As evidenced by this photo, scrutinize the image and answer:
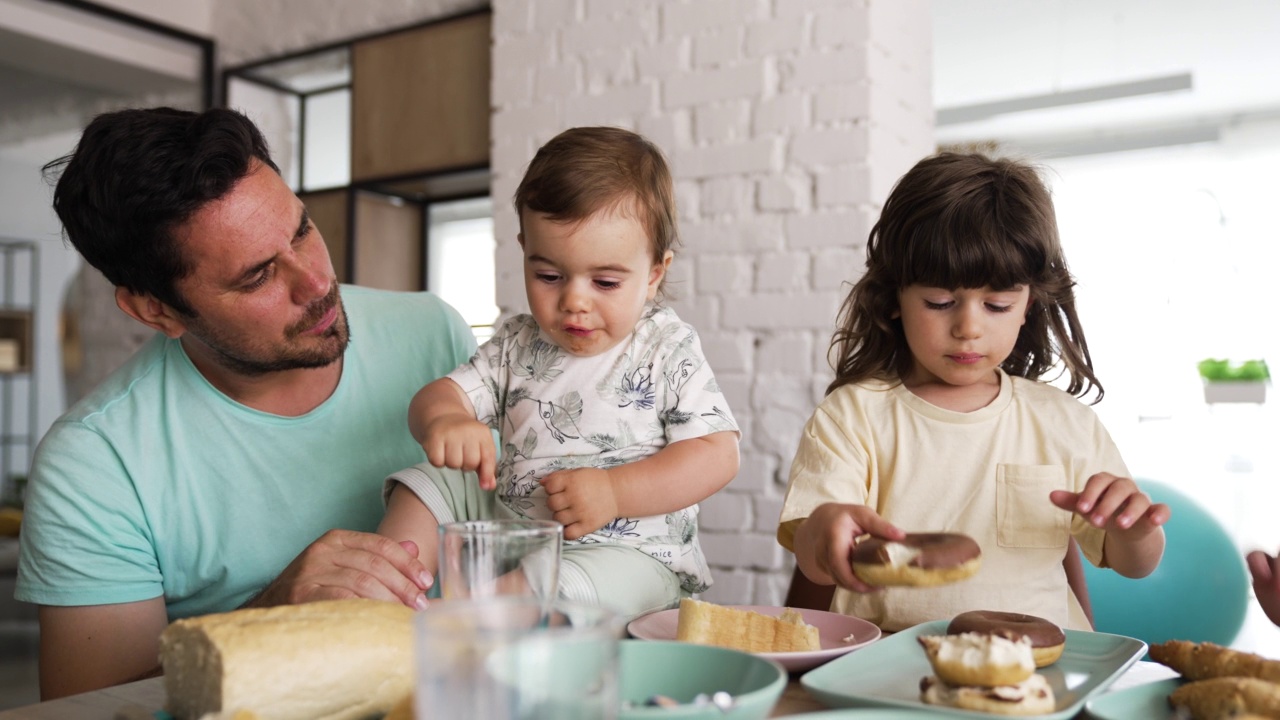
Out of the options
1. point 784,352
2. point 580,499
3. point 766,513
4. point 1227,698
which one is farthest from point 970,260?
point 766,513

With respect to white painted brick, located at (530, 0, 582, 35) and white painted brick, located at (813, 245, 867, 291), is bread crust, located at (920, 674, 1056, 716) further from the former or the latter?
white painted brick, located at (530, 0, 582, 35)

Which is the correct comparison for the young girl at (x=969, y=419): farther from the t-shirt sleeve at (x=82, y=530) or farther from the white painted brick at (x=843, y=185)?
the white painted brick at (x=843, y=185)

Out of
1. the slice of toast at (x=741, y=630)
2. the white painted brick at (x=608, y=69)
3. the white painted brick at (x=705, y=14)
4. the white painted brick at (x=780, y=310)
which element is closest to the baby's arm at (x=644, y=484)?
the slice of toast at (x=741, y=630)

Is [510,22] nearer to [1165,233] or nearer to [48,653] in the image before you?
[48,653]

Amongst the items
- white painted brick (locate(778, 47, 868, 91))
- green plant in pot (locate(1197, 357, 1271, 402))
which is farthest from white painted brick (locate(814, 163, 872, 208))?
green plant in pot (locate(1197, 357, 1271, 402))

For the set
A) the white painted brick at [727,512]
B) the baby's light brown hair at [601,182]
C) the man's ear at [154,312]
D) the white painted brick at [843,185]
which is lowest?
the white painted brick at [727,512]

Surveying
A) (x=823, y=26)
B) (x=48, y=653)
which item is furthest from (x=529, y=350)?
(x=823, y=26)

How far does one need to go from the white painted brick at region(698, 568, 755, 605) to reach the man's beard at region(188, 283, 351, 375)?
143 cm

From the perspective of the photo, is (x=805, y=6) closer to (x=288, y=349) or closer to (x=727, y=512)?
(x=727, y=512)

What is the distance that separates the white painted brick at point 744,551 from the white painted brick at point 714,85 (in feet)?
3.85

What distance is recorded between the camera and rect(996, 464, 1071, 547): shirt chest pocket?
1205 mm

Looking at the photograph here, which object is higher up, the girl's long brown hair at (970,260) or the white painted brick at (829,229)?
the white painted brick at (829,229)

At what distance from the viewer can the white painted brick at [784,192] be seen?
2.46m

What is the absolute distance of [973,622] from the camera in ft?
2.46
